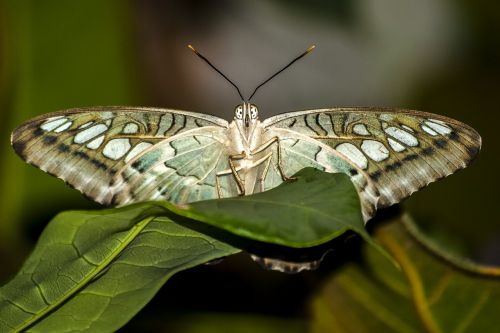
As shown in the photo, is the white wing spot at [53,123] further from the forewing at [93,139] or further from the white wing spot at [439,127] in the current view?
the white wing spot at [439,127]

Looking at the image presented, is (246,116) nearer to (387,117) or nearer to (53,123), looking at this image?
(387,117)

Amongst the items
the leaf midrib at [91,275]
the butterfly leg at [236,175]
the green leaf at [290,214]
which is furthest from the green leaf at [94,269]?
the butterfly leg at [236,175]

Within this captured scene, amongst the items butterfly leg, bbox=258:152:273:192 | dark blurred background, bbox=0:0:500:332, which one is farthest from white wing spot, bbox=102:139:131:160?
dark blurred background, bbox=0:0:500:332

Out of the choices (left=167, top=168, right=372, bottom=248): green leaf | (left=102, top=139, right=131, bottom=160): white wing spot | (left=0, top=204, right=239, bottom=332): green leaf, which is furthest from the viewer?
(left=102, top=139, right=131, bottom=160): white wing spot

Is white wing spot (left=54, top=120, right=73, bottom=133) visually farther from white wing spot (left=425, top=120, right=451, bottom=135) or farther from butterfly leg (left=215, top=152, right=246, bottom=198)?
white wing spot (left=425, top=120, right=451, bottom=135)

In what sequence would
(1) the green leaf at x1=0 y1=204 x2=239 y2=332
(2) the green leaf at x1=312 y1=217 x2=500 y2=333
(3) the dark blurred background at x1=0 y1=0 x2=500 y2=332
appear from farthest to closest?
(3) the dark blurred background at x1=0 y1=0 x2=500 y2=332 → (2) the green leaf at x1=312 y1=217 x2=500 y2=333 → (1) the green leaf at x1=0 y1=204 x2=239 y2=332
